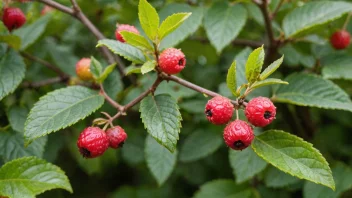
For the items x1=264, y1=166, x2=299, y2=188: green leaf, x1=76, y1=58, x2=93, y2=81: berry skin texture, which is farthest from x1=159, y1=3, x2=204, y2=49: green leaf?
x1=264, y1=166, x2=299, y2=188: green leaf

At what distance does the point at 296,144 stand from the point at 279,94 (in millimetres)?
727

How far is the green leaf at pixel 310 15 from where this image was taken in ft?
8.99

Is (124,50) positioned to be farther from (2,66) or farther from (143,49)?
(2,66)

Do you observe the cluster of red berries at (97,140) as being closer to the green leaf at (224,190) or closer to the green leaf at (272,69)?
the green leaf at (272,69)

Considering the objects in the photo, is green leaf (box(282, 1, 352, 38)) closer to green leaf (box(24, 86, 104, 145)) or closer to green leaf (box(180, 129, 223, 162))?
green leaf (box(180, 129, 223, 162))

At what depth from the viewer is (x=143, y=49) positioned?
6.87 ft

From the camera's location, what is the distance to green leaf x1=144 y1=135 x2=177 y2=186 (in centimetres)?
270

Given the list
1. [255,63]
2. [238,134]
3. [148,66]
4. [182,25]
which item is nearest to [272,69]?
[255,63]

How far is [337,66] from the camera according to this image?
2896 mm

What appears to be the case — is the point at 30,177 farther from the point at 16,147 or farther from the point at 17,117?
the point at 17,117

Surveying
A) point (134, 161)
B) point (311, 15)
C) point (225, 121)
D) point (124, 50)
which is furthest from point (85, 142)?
point (311, 15)

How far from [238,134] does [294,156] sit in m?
0.29

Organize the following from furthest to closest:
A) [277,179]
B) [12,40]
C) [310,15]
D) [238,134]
A: 1. [277,179]
2. [310,15]
3. [12,40]
4. [238,134]

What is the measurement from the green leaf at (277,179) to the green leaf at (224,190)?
0.16 metres
